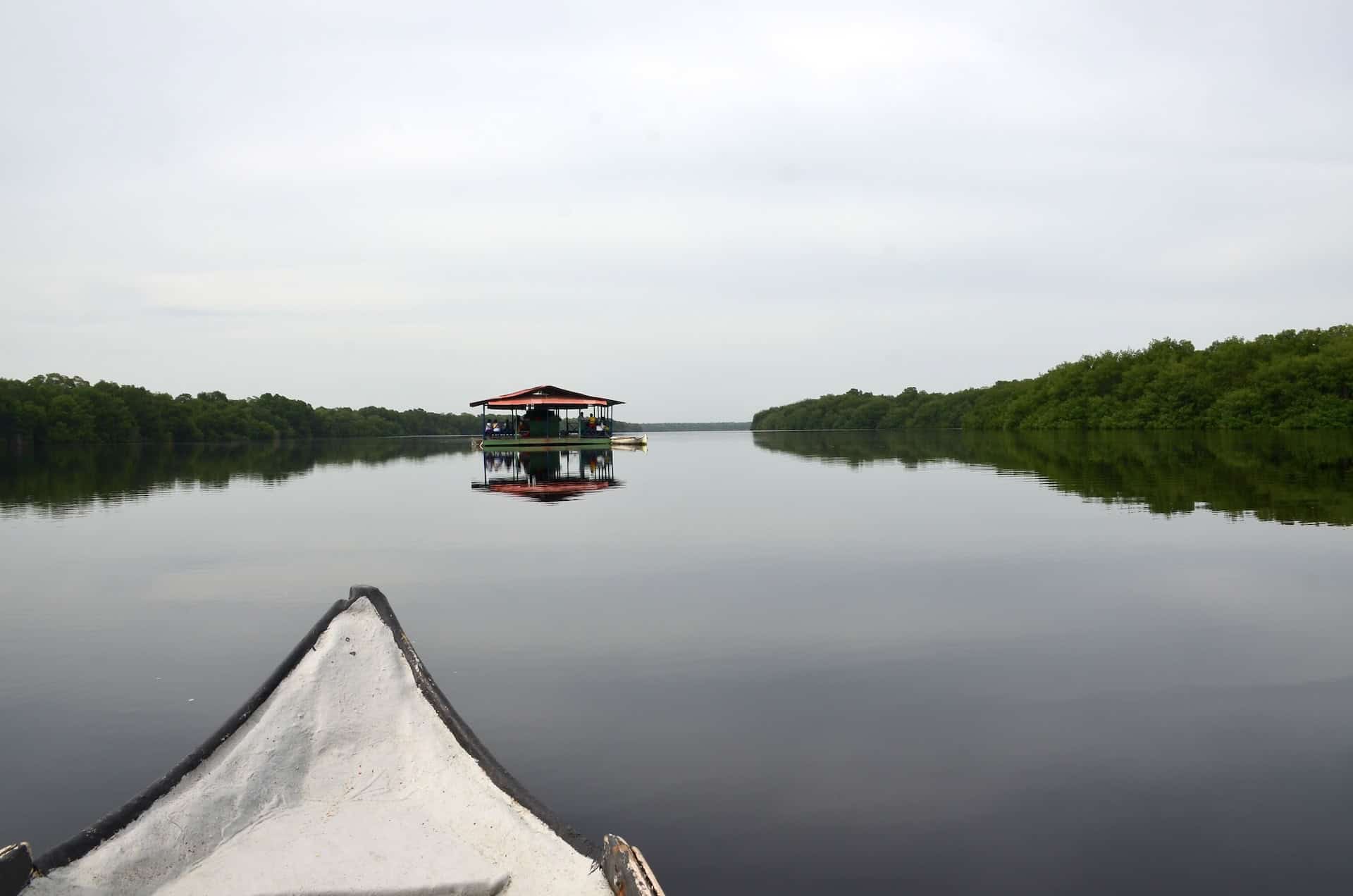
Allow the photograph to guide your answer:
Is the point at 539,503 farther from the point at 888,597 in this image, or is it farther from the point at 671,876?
the point at 671,876

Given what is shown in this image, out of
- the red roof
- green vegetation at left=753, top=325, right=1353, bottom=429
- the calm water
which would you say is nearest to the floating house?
the red roof

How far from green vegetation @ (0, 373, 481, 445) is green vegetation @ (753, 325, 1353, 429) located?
9683 cm

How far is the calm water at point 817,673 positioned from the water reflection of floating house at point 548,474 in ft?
22.5

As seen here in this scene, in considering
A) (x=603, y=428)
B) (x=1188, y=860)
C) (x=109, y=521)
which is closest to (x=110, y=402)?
(x=603, y=428)

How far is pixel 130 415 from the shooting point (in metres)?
94.6

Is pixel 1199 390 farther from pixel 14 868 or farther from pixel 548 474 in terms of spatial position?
pixel 14 868

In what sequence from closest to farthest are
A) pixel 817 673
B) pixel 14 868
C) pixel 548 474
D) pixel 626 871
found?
pixel 626 871
pixel 14 868
pixel 817 673
pixel 548 474

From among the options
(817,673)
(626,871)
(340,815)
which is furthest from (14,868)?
(817,673)

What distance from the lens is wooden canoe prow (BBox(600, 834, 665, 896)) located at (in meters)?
3.01

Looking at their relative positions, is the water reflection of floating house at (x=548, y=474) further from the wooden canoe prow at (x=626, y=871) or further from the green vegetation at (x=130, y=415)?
the green vegetation at (x=130, y=415)

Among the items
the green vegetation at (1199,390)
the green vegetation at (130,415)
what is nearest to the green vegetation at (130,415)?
the green vegetation at (130,415)

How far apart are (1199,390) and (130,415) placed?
107433mm

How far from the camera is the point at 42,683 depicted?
7.05 m

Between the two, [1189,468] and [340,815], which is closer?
[340,815]
